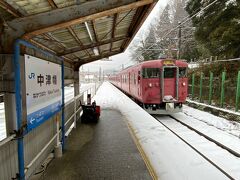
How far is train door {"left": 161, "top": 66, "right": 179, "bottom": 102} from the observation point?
1172cm

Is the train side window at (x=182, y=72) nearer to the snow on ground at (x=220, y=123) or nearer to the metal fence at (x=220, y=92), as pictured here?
the snow on ground at (x=220, y=123)

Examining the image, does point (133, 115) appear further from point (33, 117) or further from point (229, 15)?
point (229, 15)

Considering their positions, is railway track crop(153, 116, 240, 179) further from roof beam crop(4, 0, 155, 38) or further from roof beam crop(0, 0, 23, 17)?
roof beam crop(0, 0, 23, 17)

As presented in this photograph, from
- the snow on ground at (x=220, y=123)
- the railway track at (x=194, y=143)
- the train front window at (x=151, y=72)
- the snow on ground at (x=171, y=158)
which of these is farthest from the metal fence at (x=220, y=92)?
the snow on ground at (x=171, y=158)

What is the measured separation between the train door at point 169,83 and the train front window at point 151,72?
12.4 inches

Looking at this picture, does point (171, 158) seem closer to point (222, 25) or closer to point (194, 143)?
point (194, 143)

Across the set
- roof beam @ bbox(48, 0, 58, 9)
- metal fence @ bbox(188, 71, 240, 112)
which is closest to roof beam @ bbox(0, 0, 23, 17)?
roof beam @ bbox(48, 0, 58, 9)

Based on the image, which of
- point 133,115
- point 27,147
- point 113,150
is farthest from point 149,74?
point 27,147

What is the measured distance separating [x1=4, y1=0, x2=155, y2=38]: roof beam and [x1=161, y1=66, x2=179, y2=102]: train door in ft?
27.2

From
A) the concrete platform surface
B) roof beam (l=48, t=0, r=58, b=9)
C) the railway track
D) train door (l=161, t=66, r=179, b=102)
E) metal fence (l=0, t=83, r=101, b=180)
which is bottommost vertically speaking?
the railway track

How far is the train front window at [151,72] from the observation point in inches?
462

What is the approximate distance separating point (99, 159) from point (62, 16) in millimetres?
2982

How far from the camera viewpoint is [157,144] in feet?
20.3

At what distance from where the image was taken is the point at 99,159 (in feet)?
15.4
